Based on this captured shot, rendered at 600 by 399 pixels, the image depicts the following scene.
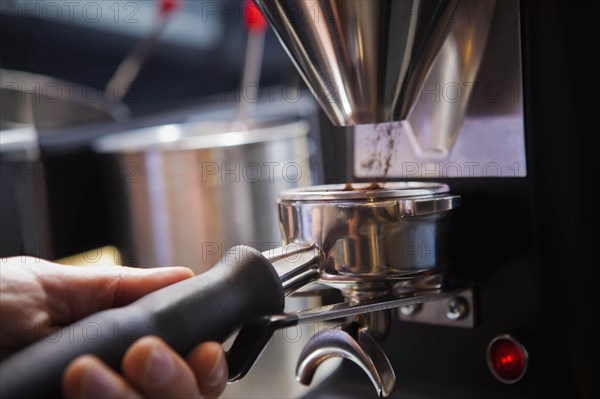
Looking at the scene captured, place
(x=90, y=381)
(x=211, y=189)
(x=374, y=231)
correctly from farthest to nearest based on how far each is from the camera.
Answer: (x=211, y=189), (x=374, y=231), (x=90, y=381)

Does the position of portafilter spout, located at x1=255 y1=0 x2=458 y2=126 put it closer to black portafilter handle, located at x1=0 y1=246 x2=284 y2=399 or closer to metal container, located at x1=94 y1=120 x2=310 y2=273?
black portafilter handle, located at x1=0 y1=246 x2=284 y2=399

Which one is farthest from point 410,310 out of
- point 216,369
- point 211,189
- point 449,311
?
point 211,189

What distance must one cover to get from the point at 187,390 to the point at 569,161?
253 mm

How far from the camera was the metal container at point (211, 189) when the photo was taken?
0.80m

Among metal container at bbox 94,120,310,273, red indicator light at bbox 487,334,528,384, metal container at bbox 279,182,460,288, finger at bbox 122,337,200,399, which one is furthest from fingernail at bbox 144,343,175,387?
metal container at bbox 94,120,310,273

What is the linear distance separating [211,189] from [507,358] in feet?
1.52

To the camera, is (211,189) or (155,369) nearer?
(155,369)

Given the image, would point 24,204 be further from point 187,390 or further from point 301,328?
point 187,390

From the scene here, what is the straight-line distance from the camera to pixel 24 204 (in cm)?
96

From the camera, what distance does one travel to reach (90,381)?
10.5 inches

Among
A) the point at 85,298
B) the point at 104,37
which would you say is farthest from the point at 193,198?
the point at 104,37

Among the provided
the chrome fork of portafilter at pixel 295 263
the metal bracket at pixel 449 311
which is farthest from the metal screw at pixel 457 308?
the chrome fork of portafilter at pixel 295 263

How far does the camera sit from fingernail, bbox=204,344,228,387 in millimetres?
315

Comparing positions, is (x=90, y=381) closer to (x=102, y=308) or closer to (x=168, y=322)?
(x=168, y=322)
